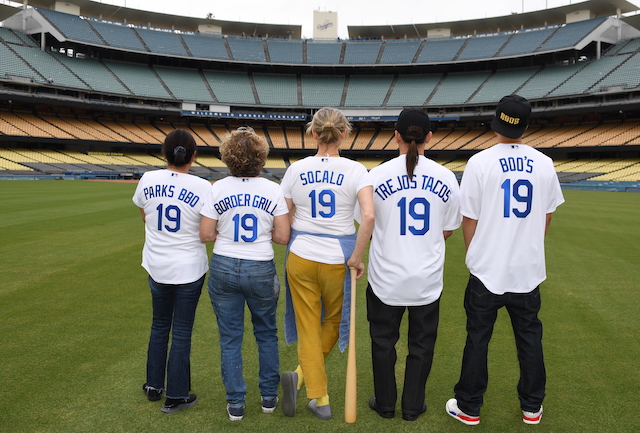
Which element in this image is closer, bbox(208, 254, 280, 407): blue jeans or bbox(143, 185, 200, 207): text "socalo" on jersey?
bbox(208, 254, 280, 407): blue jeans

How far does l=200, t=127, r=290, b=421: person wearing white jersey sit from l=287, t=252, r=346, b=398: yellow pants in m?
0.19

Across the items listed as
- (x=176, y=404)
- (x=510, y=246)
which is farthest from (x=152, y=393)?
(x=510, y=246)

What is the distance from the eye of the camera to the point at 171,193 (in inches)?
136

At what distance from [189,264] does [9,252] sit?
7.02 meters

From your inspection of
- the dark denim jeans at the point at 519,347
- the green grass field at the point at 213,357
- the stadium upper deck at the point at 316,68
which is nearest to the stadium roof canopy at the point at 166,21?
the stadium upper deck at the point at 316,68

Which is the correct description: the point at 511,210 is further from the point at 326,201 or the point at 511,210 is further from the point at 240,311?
the point at 240,311

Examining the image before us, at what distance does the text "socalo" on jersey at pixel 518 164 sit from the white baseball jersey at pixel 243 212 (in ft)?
5.48

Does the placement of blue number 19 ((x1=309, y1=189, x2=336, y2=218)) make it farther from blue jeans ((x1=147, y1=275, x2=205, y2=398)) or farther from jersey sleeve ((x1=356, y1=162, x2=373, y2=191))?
blue jeans ((x1=147, y1=275, x2=205, y2=398))

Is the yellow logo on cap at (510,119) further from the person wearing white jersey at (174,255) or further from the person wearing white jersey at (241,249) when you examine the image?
the person wearing white jersey at (174,255)

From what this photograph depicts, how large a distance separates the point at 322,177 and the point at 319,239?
0.47 meters

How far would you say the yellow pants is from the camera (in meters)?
3.35

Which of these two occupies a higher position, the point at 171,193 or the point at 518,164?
the point at 518,164

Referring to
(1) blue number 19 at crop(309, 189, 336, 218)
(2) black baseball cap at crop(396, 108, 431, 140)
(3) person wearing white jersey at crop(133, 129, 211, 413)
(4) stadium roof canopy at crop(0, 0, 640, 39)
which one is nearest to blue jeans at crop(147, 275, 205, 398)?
(3) person wearing white jersey at crop(133, 129, 211, 413)

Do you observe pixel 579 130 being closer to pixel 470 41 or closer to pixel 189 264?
pixel 470 41
